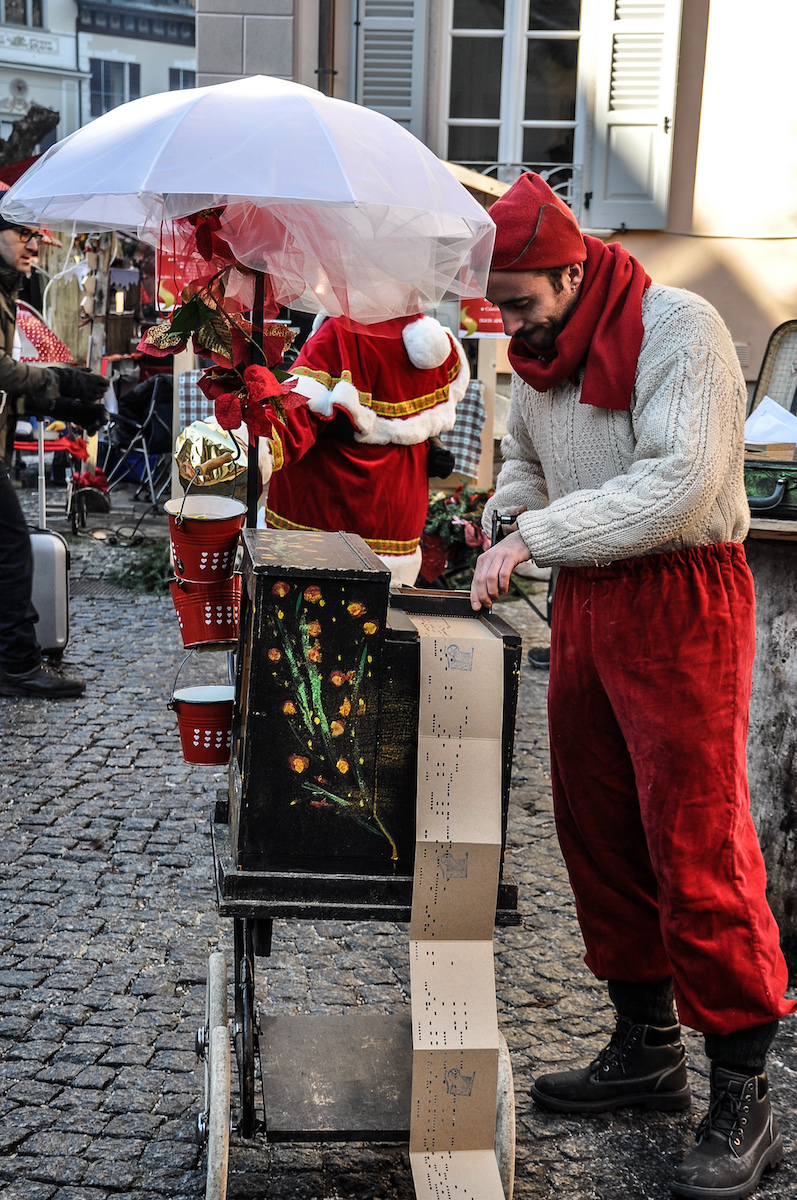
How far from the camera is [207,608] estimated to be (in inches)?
101

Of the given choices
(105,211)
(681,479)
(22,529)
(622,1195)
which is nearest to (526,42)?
(22,529)

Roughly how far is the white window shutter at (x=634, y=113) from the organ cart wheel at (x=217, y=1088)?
25.1 ft

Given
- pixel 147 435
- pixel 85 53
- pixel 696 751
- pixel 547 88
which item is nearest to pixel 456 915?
pixel 696 751

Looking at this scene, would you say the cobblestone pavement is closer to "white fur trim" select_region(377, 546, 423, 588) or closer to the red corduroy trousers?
the red corduroy trousers

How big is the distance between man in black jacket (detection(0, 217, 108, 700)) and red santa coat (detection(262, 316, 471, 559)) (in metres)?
1.93

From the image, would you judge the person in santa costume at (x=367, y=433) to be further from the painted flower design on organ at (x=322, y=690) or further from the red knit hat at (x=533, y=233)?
the painted flower design on organ at (x=322, y=690)

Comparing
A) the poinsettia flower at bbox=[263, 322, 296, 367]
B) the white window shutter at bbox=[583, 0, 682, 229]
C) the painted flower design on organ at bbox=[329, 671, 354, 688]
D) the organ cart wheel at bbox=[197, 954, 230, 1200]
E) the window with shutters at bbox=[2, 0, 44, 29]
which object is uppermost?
the window with shutters at bbox=[2, 0, 44, 29]

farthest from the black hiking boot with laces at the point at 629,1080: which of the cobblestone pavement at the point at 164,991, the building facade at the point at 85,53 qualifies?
the building facade at the point at 85,53

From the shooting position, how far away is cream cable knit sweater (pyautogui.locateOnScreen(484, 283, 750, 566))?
6.90 feet

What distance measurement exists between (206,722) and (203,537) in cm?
39

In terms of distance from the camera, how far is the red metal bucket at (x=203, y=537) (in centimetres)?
251

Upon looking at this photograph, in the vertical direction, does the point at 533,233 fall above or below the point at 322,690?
above

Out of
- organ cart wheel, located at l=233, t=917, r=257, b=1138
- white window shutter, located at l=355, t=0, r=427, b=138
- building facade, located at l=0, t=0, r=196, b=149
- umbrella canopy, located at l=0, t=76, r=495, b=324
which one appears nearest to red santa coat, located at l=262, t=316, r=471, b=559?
umbrella canopy, located at l=0, t=76, r=495, b=324

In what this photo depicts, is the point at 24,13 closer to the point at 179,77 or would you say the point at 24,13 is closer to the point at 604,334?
the point at 179,77
